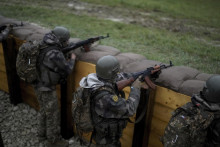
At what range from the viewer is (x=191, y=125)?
7.59ft

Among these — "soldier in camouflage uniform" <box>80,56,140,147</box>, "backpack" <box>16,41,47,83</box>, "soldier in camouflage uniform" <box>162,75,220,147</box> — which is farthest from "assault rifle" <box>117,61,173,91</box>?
"backpack" <box>16,41,47,83</box>

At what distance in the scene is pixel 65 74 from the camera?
12.8 ft

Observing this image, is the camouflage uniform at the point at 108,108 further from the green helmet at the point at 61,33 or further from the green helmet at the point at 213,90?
the green helmet at the point at 61,33

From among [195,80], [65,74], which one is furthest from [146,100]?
[65,74]

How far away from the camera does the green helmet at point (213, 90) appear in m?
2.22

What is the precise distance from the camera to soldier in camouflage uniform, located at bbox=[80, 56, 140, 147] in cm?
267

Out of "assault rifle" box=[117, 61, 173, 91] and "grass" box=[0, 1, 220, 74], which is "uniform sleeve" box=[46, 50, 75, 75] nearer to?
"assault rifle" box=[117, 61, 173, 91]

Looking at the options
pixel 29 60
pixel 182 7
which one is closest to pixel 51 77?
pixel 29 60

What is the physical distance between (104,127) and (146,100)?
2.50 ft

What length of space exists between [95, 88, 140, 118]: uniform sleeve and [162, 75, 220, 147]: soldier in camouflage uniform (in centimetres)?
54

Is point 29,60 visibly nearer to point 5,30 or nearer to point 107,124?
point 5,30

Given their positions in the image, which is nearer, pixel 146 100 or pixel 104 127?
pixel 104 127

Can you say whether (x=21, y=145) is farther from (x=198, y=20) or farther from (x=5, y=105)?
(x=198, y=20)

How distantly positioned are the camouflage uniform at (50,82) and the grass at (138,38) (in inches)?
76.0
